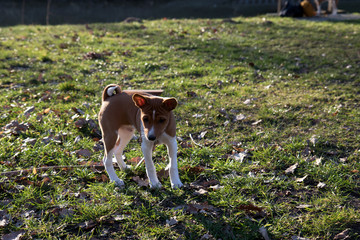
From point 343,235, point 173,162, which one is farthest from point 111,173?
point 343,235

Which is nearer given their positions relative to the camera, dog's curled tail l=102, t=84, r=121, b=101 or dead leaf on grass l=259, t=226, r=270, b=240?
dead leaf on grass l=259, t=226, r=270, b=240

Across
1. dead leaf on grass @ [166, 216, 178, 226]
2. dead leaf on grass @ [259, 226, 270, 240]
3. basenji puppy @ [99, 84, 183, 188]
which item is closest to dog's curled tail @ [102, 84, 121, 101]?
basenji puppy @ [99, 84, 183, 188]

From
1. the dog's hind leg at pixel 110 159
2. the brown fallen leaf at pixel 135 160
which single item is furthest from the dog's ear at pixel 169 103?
the brown fallen leaf at pixel 135 160

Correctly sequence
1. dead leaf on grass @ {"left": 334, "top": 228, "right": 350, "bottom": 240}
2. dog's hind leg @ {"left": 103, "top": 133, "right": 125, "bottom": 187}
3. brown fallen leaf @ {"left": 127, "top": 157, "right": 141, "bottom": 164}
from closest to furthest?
1. dead leaf on grass @ {"left": 334, "top": 228, "right": 350, "bottom": 240}
2. dog's hind leg @ {"left": 103, "top": 133, "right": 125, "bottom": 187}
3. brown fallen leaf @ {"left": 127, "top": 157, "right": 141, "bottom": 164}

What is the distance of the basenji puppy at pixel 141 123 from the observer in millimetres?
3033

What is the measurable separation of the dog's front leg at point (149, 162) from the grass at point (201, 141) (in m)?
0.13

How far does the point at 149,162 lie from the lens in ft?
11.2

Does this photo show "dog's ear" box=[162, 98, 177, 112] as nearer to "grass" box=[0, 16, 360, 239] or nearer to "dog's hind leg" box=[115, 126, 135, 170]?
"dog's hind leg" box=[115, 126, 135, 170]

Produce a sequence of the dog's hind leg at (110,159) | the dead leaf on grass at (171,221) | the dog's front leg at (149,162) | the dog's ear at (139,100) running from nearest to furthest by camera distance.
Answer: the dog's ear at (139,100) → the dead leaf on grass at (171,221) → the dog's front leg at (149,162) → the dog's hind leg at (110,159)

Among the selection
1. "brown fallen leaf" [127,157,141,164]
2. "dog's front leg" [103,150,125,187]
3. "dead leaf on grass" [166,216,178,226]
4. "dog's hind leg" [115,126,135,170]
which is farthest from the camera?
"brown fallen leaf" [127,157,141,164]

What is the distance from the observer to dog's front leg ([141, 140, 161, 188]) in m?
3.32

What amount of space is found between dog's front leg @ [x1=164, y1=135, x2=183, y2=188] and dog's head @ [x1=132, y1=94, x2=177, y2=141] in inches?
10.6

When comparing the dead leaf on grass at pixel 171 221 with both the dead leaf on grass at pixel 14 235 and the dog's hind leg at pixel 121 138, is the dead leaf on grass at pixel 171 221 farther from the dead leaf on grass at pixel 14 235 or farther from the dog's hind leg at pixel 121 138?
the dead leaf on grass at pixel 14 235

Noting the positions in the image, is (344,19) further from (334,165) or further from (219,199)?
(219,199)
